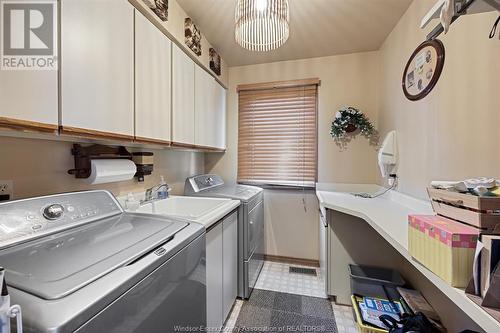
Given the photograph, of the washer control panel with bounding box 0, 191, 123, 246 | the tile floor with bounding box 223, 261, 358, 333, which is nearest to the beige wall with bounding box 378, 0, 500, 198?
the tile floor with bounding box 223, 261, 358, 333

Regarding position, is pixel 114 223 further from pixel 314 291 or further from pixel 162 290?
pixel 314 291

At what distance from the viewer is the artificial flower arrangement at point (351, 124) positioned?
2.46 meters

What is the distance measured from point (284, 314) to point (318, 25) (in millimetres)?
2602

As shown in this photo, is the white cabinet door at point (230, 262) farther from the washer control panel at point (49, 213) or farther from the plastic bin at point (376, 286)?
the plastic bin at point (376, 286)

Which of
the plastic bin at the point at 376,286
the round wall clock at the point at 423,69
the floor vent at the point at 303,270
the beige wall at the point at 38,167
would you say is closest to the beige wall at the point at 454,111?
the round wall clock at the point at 423,69

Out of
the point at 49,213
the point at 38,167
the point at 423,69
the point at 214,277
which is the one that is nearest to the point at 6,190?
the point at 38,167

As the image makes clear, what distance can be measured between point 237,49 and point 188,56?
794mm

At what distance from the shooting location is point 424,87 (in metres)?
1.56

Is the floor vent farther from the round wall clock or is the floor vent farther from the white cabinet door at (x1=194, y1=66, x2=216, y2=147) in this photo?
the round wall clock

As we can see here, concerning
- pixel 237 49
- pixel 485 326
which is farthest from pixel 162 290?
pixel 237 49

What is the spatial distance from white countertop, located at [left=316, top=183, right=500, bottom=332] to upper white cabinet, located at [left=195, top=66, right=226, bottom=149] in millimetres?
1313

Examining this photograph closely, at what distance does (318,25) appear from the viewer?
2.05 m

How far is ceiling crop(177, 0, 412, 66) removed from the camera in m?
1.78

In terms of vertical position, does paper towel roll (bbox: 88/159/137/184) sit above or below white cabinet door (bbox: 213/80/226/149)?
below
